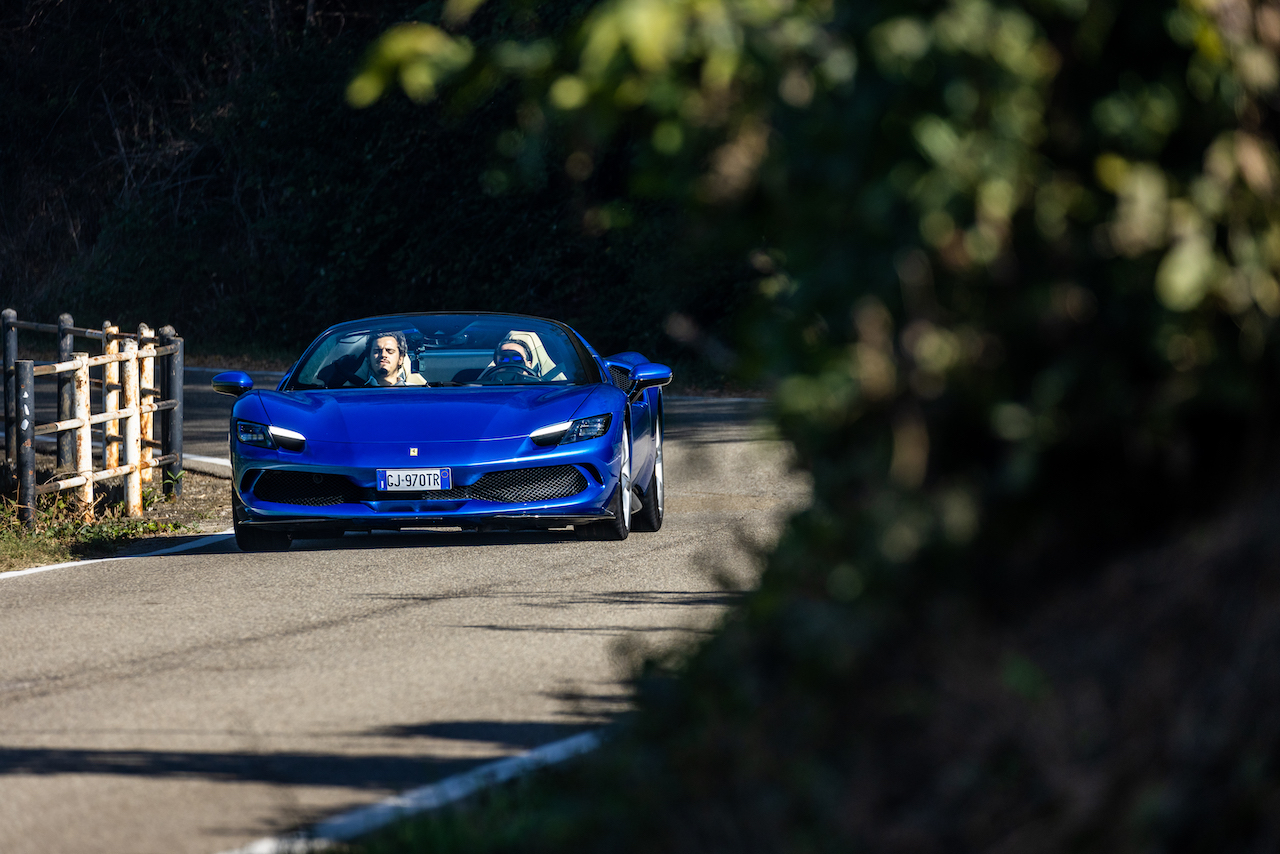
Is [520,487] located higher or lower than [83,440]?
lower

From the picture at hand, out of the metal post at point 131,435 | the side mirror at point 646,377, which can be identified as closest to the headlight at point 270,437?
the side mirror at point 646,377

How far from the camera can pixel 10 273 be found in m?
44.3

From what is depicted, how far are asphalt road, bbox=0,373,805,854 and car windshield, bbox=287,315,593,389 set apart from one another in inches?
43.2

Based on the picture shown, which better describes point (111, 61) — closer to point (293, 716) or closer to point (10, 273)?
point (10, 273)

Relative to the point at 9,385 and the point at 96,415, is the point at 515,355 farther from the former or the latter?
the point at 9,385

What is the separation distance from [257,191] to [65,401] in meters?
28.8

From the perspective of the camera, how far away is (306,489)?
34.2ft

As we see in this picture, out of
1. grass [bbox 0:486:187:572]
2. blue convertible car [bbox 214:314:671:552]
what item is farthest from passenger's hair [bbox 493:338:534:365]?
grass [bbox 0:486:187:572]

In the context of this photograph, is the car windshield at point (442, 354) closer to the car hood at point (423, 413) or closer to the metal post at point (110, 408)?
the car hood at point (423, 413)

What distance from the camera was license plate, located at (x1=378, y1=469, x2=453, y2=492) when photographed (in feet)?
33.6

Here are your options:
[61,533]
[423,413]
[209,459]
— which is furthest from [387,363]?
[209,459]

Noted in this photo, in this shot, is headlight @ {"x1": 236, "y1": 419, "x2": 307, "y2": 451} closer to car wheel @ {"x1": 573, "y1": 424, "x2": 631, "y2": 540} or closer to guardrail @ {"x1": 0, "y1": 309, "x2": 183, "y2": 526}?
car wheel @ {"x1": 573, "y1": 424, "x2": 631, "y2": 540}

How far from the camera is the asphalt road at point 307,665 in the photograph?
17.0ft

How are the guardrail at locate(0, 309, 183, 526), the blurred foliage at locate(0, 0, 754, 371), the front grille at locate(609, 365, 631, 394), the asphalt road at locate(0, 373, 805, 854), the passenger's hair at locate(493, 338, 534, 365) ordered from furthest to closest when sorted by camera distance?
→ the blurred foliage at locate(0, 0, 754, 371) → the guardrail at locate(0, 309, 183, 526) → the front grille at locate(609, 365, 631, 394) → the passenger's hair at locate(493, 338, 534, 365) → the asphalt road at locate(0, 373, 805, 854)
